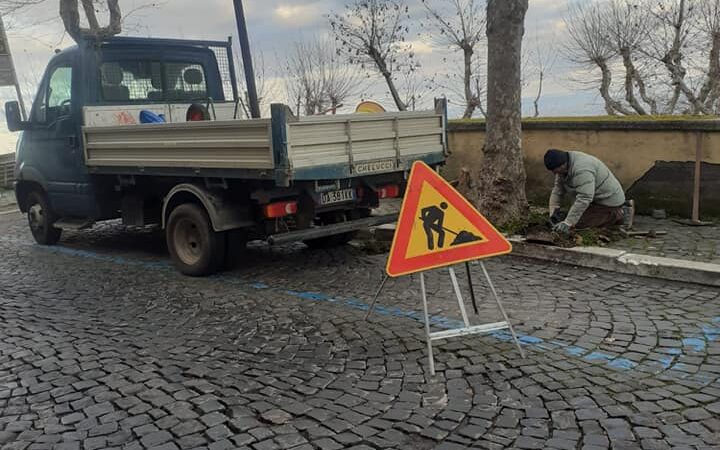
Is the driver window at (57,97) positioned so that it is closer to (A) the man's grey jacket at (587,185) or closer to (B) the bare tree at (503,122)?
(B) the bare tree at (503,122)

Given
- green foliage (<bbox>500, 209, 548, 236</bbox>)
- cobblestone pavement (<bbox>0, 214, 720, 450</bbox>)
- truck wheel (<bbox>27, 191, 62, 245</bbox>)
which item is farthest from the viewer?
truck wheel (<bbox>27, 191, 62, 245</bbox>)

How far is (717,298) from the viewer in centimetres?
505

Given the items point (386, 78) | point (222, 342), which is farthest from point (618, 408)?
point (386, 78)

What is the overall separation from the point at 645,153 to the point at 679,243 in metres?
1.72

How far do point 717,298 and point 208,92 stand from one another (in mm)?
6565

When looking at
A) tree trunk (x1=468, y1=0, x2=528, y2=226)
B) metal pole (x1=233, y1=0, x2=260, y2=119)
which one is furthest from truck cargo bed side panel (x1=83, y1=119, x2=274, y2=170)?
tree trunk (x1=468, y1=0, x2=528, y2=226)

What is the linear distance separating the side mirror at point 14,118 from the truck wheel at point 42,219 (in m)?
0.93

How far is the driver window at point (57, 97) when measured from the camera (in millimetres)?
7570

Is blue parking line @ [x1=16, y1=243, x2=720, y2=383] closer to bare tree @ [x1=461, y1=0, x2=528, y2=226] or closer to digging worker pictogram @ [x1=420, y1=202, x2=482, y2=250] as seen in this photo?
digging worker pictogram @ [x1=420, y1=202, x2=482, y2=250]

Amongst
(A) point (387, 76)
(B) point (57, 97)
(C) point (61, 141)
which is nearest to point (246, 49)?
(B) point (57, 97)

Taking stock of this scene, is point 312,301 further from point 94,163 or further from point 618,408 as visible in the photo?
point 94,163

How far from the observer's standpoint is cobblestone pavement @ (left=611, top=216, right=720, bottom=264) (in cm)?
598

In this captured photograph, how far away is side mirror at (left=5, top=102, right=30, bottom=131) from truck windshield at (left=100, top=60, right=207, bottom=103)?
154 centimetres

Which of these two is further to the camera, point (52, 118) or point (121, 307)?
point (52, 118)
